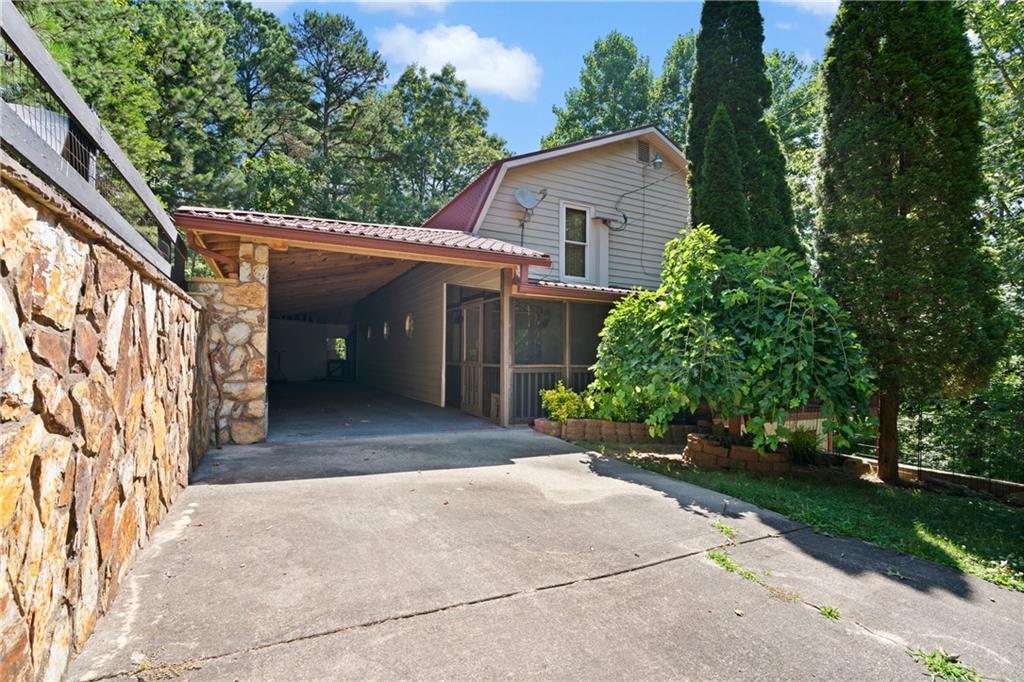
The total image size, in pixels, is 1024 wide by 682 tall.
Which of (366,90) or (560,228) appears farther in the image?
(366,90)

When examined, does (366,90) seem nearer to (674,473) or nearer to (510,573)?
(674,473)

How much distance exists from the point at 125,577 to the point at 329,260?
5.99 metres

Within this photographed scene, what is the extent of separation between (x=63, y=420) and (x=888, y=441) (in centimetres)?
707

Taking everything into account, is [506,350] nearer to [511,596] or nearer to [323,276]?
[323,276]

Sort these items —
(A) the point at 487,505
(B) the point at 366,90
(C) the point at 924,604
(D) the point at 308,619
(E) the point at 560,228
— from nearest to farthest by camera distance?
1. (D) the point at 308,619
2. (C) the point at 924,604
3. (A) the point at 487,505
4. (E) the point at 560,228
5. (B) the point at 366,90

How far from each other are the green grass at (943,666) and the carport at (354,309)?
548cm

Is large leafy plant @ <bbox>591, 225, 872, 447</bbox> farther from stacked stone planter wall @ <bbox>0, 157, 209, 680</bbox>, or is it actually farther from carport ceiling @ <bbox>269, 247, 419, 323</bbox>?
carport ceiling @ <bbox>269, 247, 419, 323</bbox>

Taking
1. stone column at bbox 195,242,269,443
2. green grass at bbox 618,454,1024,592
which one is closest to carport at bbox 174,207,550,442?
stone column at bbox 195,242,269,443

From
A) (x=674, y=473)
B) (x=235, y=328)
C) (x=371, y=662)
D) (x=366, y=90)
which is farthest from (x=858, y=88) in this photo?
(x=366, y=90)

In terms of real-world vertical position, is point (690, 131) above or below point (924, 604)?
above

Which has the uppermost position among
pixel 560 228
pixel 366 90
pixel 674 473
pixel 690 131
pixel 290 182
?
pixel 366 90

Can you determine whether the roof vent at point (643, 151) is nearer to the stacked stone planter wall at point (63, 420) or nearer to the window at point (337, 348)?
the stacked stone planter wall at point (63, 420)

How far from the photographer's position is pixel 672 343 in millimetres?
5316

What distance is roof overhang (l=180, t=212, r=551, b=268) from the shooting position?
5186 millimetres
